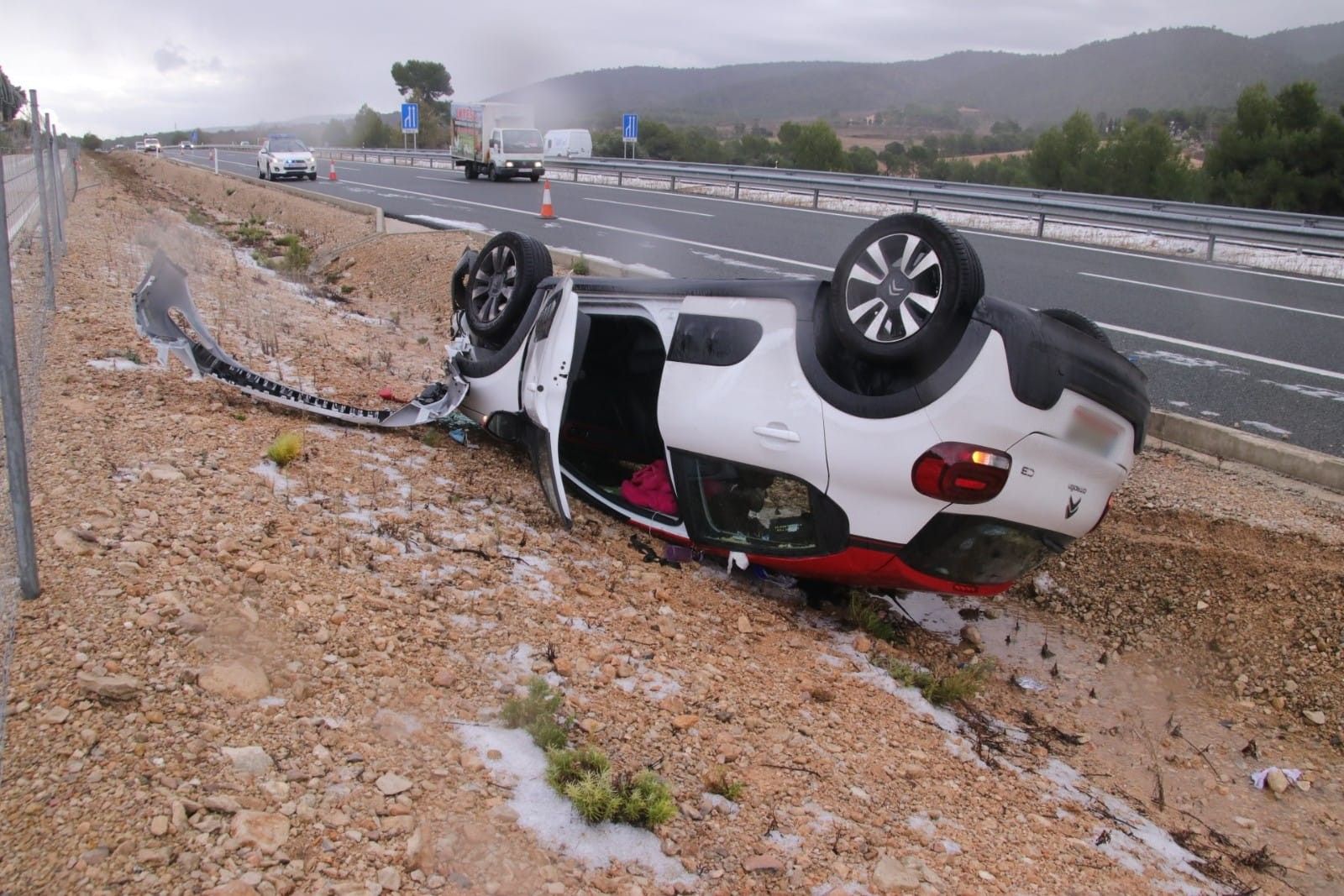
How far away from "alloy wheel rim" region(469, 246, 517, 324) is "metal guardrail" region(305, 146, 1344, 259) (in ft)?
41.5

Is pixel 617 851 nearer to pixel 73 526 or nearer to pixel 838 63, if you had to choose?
pixel 73 526

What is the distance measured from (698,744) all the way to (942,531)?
1.36 m

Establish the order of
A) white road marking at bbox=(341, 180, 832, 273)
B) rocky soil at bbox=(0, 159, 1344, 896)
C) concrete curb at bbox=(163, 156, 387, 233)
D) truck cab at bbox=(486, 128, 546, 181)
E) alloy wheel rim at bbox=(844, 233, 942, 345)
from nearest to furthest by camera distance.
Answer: rocky soil at bbox=(0, 159, 1344, 896) → alloy wheel rim at bbox=(844, 233, 942, 345) → white road marking at bbox=(341, 180, 832, 273) → concrete curb at bbox=(163, 156, 387, 233) → truck cab at bbox=(486, 128, 546, 181)

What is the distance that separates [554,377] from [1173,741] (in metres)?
3.27

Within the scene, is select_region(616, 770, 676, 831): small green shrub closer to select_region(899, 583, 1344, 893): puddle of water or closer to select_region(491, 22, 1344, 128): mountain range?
select_region(899, 583, 1344, 893): puddle of water

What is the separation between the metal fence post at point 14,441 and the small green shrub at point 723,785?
2.29m

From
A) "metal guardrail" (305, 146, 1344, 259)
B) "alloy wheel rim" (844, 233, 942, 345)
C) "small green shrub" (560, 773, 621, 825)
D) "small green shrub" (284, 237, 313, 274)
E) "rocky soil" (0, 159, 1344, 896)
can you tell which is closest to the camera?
"rocky soil" (0, 159, 1344, 896)

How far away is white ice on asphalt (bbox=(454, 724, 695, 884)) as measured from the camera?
2.72 meters

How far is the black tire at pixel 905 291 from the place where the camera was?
12.3 feet

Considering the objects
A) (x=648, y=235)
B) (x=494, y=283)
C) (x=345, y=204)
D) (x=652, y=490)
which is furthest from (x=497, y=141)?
(x=652, y=490)

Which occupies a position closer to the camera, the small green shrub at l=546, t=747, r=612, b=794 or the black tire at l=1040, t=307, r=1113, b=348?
the small green shrub at l=546, t=747, r=612, b=794

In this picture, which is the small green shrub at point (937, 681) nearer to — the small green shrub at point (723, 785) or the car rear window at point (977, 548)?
the car rear window at point (977, 548)

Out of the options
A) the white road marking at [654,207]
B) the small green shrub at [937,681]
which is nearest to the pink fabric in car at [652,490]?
the small green shrub at [937,681]

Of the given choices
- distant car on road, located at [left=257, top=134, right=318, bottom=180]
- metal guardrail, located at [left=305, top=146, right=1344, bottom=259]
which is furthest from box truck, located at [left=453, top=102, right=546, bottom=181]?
distant car on road, located at [left=257, top=134, right=318, bottom=180]
